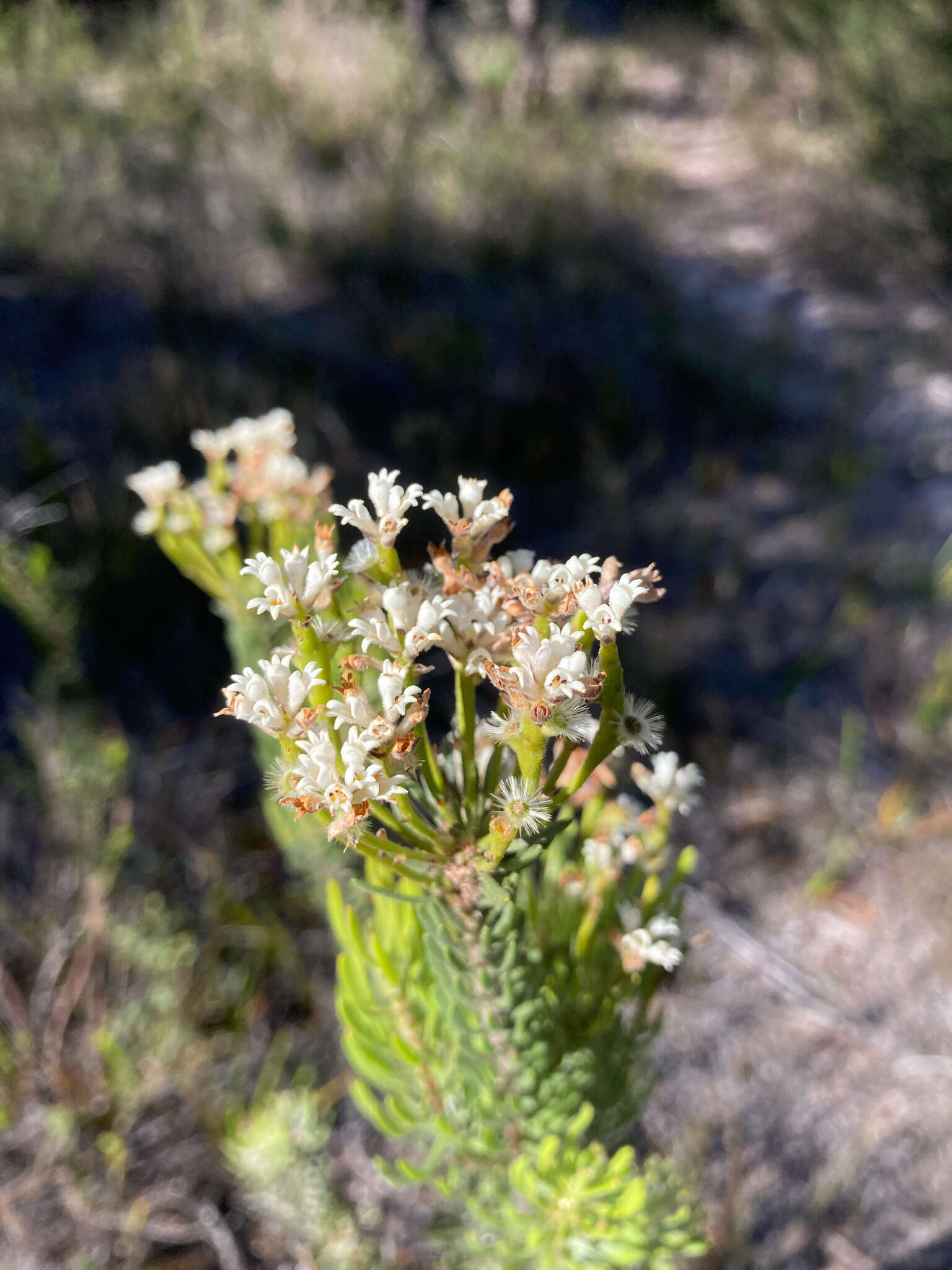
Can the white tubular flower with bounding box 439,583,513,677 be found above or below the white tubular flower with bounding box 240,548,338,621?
below

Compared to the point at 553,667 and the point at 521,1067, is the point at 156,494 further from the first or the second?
the point at 521,1067

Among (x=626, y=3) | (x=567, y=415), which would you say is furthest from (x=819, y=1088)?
(x=626, y=3)

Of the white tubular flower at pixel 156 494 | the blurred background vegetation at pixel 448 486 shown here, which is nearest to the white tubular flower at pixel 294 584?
the white tubular flower at pixel 156 494

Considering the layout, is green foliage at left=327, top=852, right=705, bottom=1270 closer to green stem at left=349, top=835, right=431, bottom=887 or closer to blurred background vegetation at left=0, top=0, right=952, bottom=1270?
green stem at left=349, top=835, right=431, bottom=887

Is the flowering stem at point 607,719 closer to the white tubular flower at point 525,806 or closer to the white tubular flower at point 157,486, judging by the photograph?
the white tubular flower at point 525,806

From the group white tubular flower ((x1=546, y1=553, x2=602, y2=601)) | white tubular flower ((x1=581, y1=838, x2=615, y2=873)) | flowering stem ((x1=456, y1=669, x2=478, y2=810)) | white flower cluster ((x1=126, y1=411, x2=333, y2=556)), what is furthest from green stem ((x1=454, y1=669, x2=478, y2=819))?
white flower cluster ((x1=126, y1=411, x2=333, y2=556))

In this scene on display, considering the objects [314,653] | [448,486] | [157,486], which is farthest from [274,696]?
[448,486]
